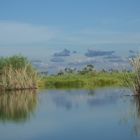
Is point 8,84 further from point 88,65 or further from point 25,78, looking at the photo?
point 88,65

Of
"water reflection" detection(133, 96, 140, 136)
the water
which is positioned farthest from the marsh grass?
the water

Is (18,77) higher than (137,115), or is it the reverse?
(18,77)

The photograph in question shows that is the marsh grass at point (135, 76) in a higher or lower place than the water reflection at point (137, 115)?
higher

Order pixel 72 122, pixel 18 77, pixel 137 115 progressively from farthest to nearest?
pixel 18 77 → pixel 137 115 → pixel 72 122

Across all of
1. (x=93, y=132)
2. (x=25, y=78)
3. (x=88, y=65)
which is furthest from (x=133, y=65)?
(x=88, y=65)

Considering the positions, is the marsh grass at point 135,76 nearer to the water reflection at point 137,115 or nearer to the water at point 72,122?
the water reflection at point 137,115

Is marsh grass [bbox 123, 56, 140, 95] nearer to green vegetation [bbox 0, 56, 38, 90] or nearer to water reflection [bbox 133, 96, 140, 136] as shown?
water reflection [bbox 133, 96, 140, 136]

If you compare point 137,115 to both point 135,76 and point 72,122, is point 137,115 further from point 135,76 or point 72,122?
point 135,76

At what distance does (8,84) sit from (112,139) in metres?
36.5

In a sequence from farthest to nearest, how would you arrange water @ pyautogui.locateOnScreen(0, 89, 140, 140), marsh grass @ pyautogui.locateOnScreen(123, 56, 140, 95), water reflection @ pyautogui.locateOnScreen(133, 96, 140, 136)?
marsh grass @ pyautogui.locateOnScreen(123, 56, 140, 95) < water reflection @ pyautogui.locateOnScreen(133, 96, 140, 136) < water @ pyautogui.locateOnScreen(0, 89, 140, 140)

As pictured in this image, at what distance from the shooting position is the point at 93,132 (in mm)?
17969

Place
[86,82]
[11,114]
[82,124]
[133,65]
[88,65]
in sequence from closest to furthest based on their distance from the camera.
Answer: [82,124] → [11,114] → [133,65] → [86,82] → [88,65]

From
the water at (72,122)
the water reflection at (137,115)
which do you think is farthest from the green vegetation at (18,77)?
the water reflection at (137,115)

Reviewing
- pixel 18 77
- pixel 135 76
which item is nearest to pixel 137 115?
pixel 135 76
